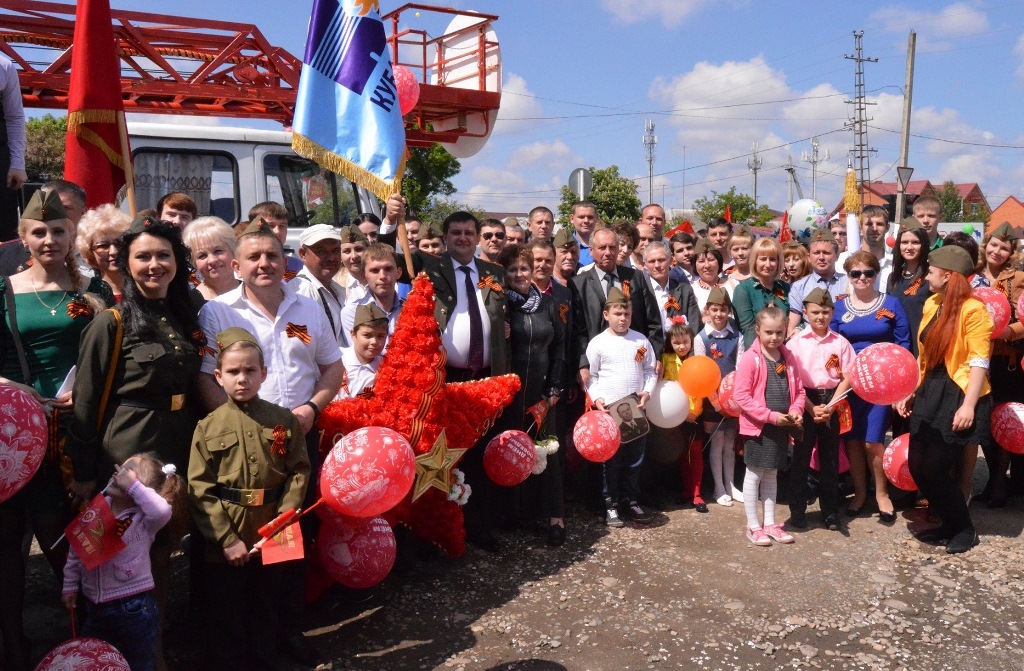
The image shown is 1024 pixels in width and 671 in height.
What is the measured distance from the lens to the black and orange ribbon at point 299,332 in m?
3.69

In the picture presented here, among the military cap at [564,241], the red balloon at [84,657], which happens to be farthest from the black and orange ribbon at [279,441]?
the military cap at [564,241]

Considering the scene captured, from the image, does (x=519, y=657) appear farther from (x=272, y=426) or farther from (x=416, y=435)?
(x=272, y=426)

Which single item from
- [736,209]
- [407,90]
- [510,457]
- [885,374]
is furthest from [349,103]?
[736,209]

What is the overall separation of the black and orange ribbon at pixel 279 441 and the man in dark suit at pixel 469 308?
175 centimetres

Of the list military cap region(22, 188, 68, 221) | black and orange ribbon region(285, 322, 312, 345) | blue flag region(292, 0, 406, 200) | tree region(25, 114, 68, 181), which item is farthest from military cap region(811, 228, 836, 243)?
tree region(25, 114, 68, 181)

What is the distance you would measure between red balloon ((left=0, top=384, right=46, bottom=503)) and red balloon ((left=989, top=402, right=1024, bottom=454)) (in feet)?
18.9

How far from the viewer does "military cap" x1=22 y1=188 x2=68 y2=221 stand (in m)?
3.40

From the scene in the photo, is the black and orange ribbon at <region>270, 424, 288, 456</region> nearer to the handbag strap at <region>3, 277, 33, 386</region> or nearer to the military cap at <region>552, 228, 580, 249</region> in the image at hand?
the handbag strap at <region>3, 277, 33, 386</region>

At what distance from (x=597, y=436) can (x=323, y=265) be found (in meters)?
2.11

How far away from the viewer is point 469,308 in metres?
5.11

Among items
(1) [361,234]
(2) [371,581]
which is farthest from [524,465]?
Result: (1) [361,234]

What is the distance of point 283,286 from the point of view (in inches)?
152

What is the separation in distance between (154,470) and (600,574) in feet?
9.06

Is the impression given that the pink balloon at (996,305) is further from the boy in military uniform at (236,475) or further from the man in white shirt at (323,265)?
the boy in military uniform at (236,475)
